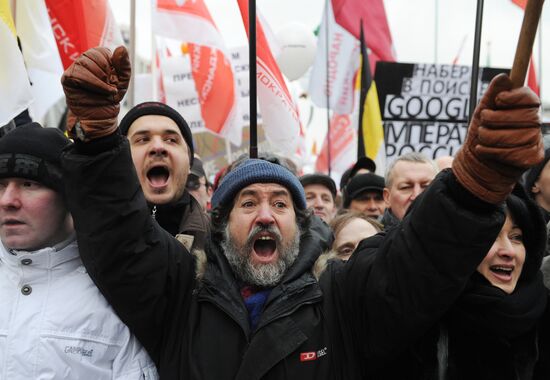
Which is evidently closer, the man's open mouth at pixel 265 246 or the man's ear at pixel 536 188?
the man's open mouth at pixel 265 246

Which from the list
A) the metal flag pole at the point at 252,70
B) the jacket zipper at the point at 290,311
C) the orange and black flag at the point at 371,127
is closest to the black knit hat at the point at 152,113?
the metal flag pole at the point at 252,70

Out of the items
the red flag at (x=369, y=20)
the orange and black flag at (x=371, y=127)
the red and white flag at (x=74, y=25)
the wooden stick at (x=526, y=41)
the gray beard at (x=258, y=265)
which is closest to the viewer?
the wooden stick at (x=526, y=41)

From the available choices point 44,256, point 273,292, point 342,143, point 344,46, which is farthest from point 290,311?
point 342,143

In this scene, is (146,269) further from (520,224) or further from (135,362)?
(520,224)

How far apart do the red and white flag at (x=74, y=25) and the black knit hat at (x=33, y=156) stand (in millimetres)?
2652

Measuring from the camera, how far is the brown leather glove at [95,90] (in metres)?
1.83

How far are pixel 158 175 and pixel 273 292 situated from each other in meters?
1.17

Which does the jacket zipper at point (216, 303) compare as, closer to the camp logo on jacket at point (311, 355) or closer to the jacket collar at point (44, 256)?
the camp logo on jacket at point (311, 355)

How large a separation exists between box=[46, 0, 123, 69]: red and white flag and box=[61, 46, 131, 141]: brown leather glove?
9.62 ft

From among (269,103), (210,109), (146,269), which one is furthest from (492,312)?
(210,109)

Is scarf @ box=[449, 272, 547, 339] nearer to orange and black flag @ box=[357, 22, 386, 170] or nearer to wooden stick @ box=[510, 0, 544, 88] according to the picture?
wooden stick @ box=[510, 0, 544, 88]

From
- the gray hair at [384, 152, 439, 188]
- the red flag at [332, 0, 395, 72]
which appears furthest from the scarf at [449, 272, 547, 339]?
the red flag at [332, 0, 395, 72]

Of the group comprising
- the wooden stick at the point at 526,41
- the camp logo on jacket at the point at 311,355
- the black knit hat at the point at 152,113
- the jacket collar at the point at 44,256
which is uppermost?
the wooden stick at the point at 526,41

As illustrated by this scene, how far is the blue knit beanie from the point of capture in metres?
2.39
